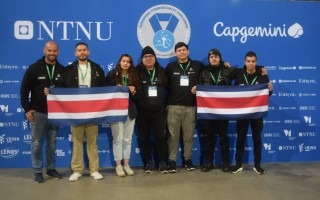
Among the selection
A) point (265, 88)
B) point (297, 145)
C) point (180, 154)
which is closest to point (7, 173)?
point (180, 154)

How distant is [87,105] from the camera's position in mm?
3916

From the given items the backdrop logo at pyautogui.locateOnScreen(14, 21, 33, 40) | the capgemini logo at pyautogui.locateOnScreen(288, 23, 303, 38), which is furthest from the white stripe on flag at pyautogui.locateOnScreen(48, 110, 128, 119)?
the capgemini logo at pyautogui.locateOnScreen(288, 23, 303, 38)

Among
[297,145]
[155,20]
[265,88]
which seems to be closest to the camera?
[265,88]

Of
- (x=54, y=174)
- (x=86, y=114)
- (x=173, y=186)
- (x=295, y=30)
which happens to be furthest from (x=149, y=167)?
(x=295, y=30)

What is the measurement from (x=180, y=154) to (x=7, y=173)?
2196 mm

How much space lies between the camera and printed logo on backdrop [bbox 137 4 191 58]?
4398 mm

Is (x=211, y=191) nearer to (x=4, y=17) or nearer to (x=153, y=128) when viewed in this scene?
(x=153, y=128)

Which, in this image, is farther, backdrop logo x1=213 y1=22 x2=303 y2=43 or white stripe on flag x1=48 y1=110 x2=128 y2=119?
backdrop logo x1=213 y1=22 x2=303 y2=43

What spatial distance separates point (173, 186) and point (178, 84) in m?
1.22

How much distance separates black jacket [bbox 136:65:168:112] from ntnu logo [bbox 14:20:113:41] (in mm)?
776

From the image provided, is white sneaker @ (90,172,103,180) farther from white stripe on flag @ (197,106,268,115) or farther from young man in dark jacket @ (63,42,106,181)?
white stripe on flag @ (197,106,268,115)

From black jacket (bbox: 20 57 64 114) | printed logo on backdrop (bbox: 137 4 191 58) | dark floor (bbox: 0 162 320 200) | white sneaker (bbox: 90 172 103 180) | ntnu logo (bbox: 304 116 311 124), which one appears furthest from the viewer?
ntnu logo (bbox: 304 116 311 124)

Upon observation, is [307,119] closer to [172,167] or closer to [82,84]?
[172,167]

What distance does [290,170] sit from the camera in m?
4.29
